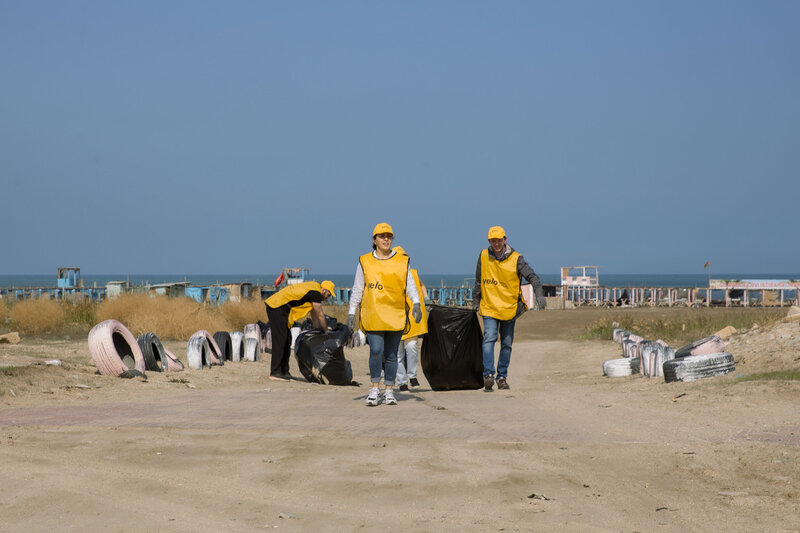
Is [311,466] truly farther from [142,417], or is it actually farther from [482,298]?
[482,298]

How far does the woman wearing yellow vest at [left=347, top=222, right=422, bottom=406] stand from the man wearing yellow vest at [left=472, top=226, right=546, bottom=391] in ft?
4.22

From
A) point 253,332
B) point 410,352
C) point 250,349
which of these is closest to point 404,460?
point 410,352

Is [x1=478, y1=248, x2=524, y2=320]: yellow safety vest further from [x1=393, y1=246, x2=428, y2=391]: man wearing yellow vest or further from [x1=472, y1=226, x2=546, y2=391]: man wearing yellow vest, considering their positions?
[x1=393, y1=246, x2=428, y2=391]: man wearing yellow vest

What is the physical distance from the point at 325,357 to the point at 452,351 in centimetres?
195

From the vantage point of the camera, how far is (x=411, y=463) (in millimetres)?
5492

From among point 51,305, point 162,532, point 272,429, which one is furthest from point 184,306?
point 162,532

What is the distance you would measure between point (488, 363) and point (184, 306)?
1105 centimetres

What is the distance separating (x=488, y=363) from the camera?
10.2 metres

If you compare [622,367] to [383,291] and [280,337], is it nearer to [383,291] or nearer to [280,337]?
[383,291]

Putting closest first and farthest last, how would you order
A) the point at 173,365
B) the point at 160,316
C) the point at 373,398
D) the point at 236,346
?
the point at 373,398 → the point at 173,365 → the point at 236,346 → the point at 160,316

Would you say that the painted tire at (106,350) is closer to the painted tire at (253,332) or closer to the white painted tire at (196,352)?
the white painted tire at (196,352)

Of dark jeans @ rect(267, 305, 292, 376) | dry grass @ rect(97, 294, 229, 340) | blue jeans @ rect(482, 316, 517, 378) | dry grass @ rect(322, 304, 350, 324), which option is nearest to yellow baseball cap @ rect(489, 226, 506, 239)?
blue jeans @ rect(482, 316, 517, 378)

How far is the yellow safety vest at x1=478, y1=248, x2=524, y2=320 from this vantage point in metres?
9.91

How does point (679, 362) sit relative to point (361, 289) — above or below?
below
